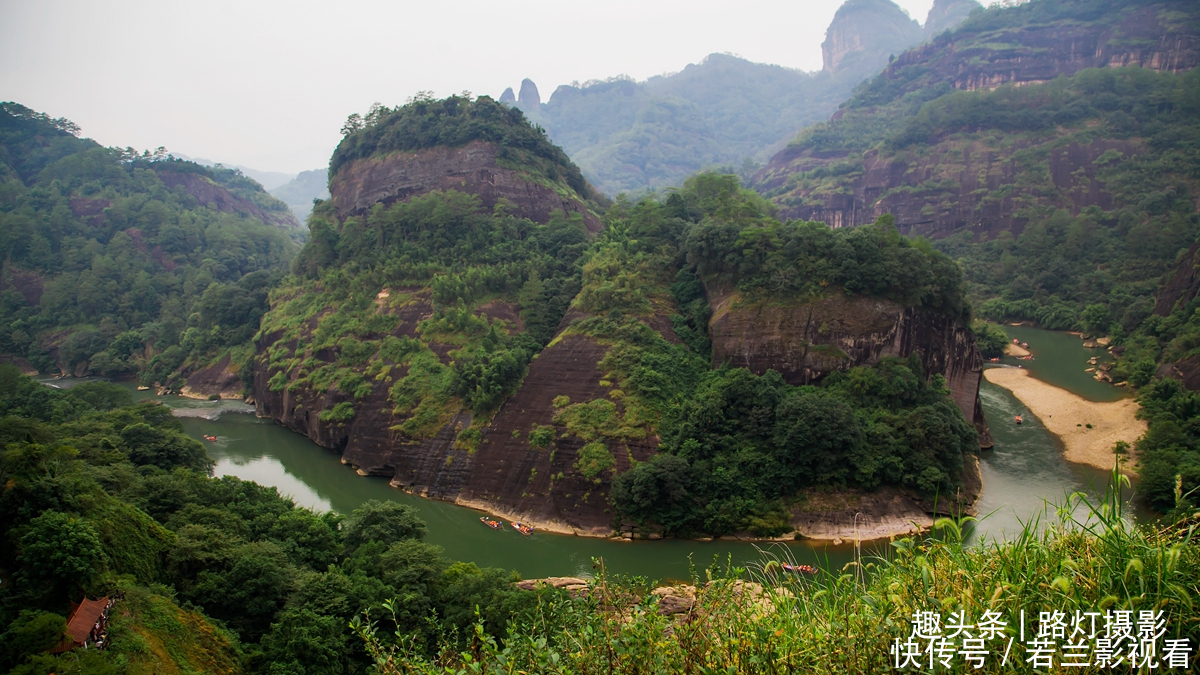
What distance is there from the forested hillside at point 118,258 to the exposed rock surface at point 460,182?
9505 mm

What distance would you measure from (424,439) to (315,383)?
8.43m

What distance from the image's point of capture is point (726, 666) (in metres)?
4.65

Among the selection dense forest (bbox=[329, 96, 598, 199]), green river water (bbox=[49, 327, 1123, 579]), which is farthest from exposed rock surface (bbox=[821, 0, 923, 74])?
green river water (bbox=[49, 327, 1123, 579])

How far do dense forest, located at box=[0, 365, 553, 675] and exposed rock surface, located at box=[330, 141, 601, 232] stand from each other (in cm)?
2401

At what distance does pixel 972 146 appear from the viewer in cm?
6594

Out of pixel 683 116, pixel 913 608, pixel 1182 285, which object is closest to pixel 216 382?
pixel 913 608

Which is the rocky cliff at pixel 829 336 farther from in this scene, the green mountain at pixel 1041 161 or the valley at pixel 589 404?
the green mountain at pixel 1041 161

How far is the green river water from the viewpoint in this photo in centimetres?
2025

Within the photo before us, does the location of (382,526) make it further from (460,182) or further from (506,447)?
(460,182)

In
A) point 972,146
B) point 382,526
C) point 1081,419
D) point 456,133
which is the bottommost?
point 382,526

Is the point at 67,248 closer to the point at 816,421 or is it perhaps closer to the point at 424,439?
the point at 424,439

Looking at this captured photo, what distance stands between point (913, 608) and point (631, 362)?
21.3m

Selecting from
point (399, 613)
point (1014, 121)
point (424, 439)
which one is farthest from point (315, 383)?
point (1014, 121)

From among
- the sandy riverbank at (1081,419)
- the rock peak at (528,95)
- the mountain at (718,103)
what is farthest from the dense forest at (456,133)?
the rock peak at (528,95)
